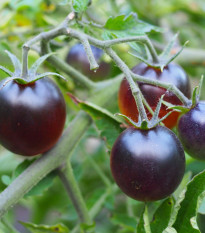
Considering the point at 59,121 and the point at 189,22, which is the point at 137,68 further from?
the point at 189,22

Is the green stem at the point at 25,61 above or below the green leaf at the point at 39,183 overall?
above

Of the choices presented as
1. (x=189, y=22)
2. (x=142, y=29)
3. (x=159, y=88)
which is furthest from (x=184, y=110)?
(x=189, y=22)

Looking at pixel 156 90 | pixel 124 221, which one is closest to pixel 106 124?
pixel 156 90

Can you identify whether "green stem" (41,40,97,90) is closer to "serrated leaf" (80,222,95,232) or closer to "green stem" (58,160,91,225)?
"green stem" (58,160,91,225)

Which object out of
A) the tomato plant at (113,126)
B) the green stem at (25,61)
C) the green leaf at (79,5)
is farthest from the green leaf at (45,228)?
the green leaf at (79,5)

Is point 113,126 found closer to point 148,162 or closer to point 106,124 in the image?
point 106,124

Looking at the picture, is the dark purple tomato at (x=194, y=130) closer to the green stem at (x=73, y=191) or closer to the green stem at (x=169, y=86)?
the green stem at (x=169, y=86)
